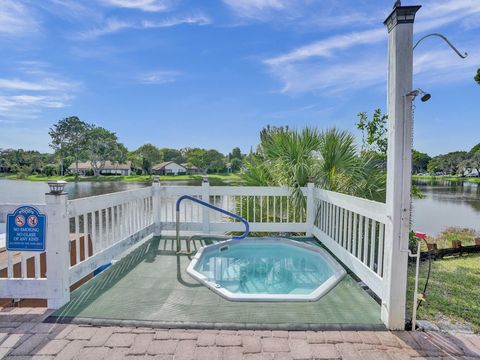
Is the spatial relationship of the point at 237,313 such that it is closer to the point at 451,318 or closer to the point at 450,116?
the point at 451,318

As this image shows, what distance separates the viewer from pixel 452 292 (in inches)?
136

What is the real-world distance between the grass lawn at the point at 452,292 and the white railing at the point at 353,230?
63cm

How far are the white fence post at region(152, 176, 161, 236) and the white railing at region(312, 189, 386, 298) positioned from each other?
280 cm

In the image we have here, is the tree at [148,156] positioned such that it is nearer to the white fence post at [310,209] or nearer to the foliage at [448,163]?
the white fence post at [310,209]

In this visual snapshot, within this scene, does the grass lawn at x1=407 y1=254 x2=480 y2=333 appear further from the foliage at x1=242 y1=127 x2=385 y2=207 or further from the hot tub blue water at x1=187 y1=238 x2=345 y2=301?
the foliage at x1=242 y1=127 x2=385 y2=207

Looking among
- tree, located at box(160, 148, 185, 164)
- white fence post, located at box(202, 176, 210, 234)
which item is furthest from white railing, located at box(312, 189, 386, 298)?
tree, located at box(160, 148, 185, 164)

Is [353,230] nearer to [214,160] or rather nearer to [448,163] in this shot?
[214,160]

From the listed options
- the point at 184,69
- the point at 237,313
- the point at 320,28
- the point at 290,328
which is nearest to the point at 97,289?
the point at 237,313

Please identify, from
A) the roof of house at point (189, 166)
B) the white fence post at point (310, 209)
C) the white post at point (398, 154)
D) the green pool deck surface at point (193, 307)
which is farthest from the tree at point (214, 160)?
the white post at point (398, 154)

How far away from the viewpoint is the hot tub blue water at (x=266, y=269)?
3.00 meters

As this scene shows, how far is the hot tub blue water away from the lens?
3.00 meters

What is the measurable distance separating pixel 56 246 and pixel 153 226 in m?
2.67

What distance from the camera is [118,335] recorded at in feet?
6.66

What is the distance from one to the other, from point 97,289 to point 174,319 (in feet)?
3.58
